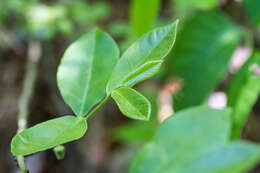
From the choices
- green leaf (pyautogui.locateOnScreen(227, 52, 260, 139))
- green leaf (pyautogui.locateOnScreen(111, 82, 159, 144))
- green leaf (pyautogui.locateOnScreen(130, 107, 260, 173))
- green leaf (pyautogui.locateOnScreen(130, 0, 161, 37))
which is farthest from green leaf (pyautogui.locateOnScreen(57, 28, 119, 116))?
green leaf (pyautogui.locateOnScreen(111, 82, 159, 144))

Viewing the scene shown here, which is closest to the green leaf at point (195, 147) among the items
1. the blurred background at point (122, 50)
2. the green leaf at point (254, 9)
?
the blurred background at point (122, 50)

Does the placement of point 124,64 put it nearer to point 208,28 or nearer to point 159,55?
point 159,55

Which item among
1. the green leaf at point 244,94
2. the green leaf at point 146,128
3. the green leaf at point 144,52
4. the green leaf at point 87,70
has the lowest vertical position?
the green leaf at point 146,128

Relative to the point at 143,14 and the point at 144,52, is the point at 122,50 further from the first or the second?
the point at 144,52

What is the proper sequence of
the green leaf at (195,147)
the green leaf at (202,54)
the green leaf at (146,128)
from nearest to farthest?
the green leaf at (195,147) < the green leaf at (202,54) < the green leaf at (146,128)

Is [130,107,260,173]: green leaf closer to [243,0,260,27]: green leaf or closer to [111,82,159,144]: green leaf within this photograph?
[243,0,260,27]: green leaf

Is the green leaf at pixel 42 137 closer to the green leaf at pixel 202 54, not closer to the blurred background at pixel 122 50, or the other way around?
the blurred background at pixel 122 50
